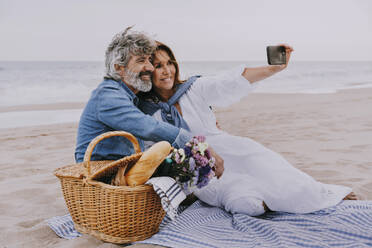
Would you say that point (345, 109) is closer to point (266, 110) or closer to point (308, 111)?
point (308, 111)

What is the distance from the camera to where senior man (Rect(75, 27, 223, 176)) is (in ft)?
8.03

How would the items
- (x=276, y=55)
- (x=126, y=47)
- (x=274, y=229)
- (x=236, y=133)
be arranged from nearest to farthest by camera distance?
(x=274, y=229) < (x=276, y=55) < (x=126, y=47) < (x=236, y=133)

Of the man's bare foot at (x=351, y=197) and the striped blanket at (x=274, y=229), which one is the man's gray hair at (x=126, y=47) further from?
the man's bare foot at (x=351, y=197)

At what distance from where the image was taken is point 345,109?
9367mm

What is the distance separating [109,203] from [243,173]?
1.24 meters

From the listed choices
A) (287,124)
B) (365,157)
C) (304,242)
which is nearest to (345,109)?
(287,124)

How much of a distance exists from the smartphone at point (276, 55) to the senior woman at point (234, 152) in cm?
9

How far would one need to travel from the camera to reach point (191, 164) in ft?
7.24

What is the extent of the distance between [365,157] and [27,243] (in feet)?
13.1

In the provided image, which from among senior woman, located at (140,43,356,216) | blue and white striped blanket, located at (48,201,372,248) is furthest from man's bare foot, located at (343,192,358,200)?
blue and white striped blanket, located at (48,201,372,248)

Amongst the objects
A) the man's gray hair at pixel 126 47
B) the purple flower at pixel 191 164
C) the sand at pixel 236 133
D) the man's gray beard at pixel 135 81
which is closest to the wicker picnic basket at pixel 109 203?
the sand at pixel 236 133

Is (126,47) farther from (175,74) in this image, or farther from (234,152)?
(234,152)

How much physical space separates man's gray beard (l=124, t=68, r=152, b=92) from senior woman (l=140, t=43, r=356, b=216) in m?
0.20

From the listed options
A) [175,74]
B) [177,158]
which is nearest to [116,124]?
[177,158]
